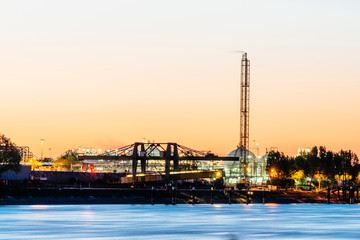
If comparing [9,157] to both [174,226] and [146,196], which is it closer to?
[146,196]

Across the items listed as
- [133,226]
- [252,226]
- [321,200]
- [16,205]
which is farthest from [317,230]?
[321,200]

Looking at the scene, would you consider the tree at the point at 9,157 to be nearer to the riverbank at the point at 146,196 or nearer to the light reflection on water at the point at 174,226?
the riverbank at the point at 146,196

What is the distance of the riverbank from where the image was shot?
503 ft

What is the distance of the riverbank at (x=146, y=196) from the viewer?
153 m

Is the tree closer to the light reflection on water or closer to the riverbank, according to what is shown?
the riverbank

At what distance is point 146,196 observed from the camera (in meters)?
173

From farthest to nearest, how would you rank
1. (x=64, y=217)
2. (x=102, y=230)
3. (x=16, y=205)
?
(x=16, y=205) < (x=64, y=217) < (x=102, y=230)

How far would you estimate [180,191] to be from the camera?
18325 centimetres

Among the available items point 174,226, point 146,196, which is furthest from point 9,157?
point 174,226

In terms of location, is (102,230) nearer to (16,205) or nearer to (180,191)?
(16,205)

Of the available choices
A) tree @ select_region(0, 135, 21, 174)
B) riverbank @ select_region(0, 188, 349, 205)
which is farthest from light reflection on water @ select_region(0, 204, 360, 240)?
tree @ select_region(0, 135, 21, 174)

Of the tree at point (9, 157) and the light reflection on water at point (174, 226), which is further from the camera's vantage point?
the tree at point (9, 157)

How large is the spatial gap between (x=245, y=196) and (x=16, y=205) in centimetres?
5568

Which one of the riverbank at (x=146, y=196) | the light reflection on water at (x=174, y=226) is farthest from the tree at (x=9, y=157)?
the light reflection on water at (x=174, y=226)
